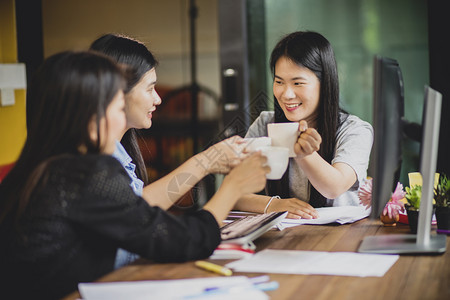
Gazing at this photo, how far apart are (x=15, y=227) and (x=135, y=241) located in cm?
25

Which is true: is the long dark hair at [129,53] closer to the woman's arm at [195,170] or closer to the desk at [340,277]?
the woman's arm at [195,170]

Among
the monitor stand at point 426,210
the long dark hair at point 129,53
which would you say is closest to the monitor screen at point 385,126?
the monitor stand at point 426,210

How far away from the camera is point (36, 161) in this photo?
1.15 meters

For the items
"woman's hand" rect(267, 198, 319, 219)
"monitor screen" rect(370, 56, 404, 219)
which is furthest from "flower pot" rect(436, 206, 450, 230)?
"woman's hand" rect(267, 198, 319, 219)

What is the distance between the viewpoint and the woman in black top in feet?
3.53

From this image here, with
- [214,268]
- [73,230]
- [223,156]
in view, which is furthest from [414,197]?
[73,230]

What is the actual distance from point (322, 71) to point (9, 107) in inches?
68.4

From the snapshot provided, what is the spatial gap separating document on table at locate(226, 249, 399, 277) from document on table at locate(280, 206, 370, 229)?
306 mm

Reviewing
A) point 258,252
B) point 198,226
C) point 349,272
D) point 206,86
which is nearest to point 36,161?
point 198,226

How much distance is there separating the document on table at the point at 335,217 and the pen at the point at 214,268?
1.47 feet

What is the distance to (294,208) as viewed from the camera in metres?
1.69

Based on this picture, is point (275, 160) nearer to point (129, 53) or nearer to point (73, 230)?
point (73, 230)

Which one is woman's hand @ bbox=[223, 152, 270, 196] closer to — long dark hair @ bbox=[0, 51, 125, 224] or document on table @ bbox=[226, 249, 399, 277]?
document on table @ bbox=[226, 249, 399, 277]

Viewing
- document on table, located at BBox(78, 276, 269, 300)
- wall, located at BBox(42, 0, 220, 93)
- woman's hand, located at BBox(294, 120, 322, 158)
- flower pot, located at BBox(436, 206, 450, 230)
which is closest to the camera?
document on table, located at BBox(78, 276, 269, 300)
